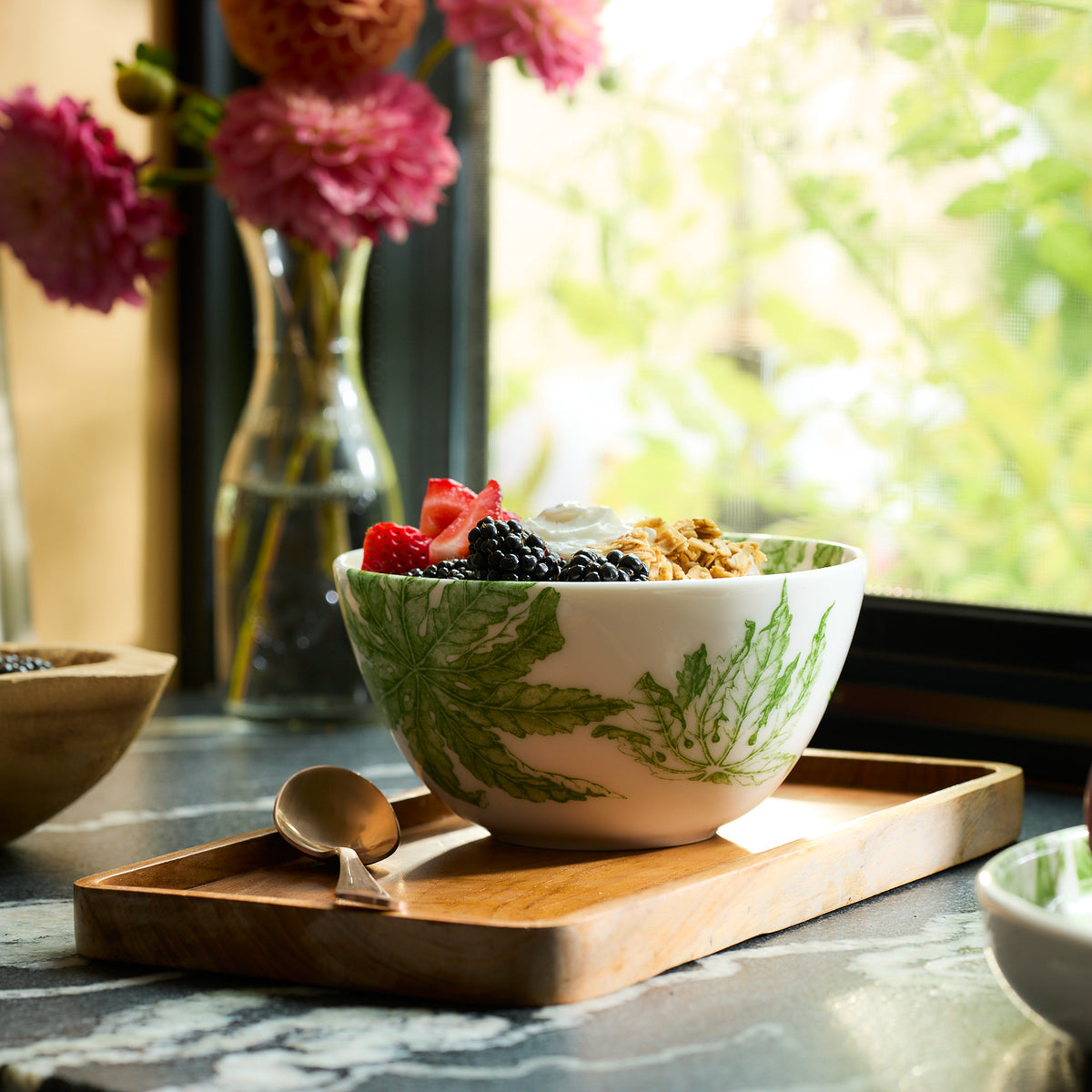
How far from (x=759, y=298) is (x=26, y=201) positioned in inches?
22.6

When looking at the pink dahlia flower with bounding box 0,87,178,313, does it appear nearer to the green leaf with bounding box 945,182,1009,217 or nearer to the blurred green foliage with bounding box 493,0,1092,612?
the blurred green foliage with bounding box 493,0,1092,612

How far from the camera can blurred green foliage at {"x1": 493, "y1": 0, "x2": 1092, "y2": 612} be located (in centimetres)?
96

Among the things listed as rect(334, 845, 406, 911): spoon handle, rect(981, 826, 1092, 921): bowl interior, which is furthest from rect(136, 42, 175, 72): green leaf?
rect(981, 826, 1092, 921): bowl interior

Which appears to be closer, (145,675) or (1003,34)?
(145,675)

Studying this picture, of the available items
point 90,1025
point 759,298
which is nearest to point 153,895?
point 90,1025

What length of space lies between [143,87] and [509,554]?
23.5 inches

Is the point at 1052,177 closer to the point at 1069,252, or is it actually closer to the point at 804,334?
the point at 1069,252

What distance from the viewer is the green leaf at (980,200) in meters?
0.98

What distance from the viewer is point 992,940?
46cm

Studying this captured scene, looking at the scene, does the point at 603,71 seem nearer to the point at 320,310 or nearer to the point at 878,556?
the point at 320,310

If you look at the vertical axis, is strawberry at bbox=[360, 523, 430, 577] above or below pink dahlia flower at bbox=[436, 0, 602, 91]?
below

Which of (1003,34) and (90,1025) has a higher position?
(1003,34)

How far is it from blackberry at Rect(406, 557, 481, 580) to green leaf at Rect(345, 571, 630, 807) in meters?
0.02

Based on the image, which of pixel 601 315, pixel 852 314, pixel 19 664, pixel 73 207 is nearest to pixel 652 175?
pixel 601 315
